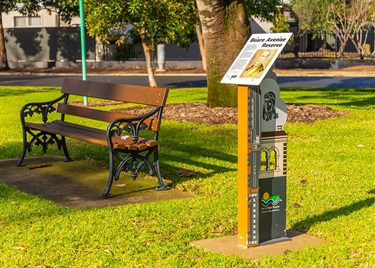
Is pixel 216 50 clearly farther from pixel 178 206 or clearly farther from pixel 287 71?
pixel 287 71

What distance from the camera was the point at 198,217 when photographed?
22.1ft

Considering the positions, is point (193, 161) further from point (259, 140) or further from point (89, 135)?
point (259, 140)

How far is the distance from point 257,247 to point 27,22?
4798 cm

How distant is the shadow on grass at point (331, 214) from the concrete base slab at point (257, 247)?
0.30 meters

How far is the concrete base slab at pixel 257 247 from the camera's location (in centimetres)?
569

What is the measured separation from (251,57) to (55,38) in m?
40.5

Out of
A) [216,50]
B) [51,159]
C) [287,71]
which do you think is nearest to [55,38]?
[287,71]

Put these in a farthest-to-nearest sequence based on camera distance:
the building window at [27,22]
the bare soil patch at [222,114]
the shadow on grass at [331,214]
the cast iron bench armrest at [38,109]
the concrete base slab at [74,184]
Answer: the building window at [27,22] → the bare soil patch at [222,114] → the cast iron bench armrest at [38,109] → the concrete base slab at [74,184] → the shadow on grass at [331,214]

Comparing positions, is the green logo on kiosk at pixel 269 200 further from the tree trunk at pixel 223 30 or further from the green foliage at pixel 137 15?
the green foliage at pixel 137 15

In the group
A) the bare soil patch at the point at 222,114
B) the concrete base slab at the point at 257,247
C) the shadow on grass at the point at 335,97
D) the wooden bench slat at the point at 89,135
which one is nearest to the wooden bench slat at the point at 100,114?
the wooden bench slat at the point at 89,135

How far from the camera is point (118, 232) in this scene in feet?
20.6

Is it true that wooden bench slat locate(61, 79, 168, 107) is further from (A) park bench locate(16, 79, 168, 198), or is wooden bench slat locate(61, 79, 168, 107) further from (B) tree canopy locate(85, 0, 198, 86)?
(B) tree canopy locate(85, 0, 198, 86)

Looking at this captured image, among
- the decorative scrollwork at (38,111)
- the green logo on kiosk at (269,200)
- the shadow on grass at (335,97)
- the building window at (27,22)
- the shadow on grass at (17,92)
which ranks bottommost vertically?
the shadow on grass at (335,97)

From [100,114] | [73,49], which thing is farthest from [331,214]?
[73,49]
